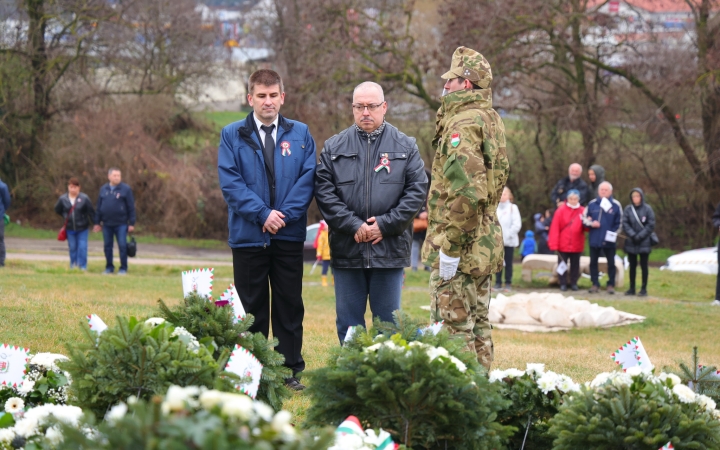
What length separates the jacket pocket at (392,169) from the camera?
19.6 feet

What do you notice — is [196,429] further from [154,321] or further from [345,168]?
[345,168]

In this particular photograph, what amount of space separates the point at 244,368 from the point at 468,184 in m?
2.15

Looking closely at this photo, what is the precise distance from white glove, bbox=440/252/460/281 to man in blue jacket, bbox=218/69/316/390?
3.43ft

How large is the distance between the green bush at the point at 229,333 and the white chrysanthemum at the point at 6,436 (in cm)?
117

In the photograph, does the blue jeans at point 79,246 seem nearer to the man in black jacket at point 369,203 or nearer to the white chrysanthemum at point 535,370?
the man in black jacket at point 369,203

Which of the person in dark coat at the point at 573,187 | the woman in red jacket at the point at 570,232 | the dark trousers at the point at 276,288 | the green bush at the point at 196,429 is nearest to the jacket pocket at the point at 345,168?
the dark trousers at the point at 276,288

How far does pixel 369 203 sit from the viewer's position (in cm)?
596

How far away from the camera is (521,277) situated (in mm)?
18062

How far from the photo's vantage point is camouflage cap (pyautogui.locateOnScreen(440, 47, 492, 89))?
573cm

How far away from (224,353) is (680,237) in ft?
79.3

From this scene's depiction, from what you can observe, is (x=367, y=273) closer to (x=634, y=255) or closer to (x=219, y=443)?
(x=219, y=443)

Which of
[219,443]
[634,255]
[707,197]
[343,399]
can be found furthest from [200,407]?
[707,197]

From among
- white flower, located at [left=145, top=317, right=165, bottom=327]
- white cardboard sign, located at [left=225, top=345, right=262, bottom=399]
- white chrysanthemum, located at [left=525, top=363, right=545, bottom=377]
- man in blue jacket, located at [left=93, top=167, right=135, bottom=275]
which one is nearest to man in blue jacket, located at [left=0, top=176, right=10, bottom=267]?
man in blue jacket, located at [left=93, top=167, right=135, bottom=275]

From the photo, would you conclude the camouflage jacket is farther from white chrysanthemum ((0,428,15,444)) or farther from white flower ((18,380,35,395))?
white chrysanthemum ((0,428,15,444))
